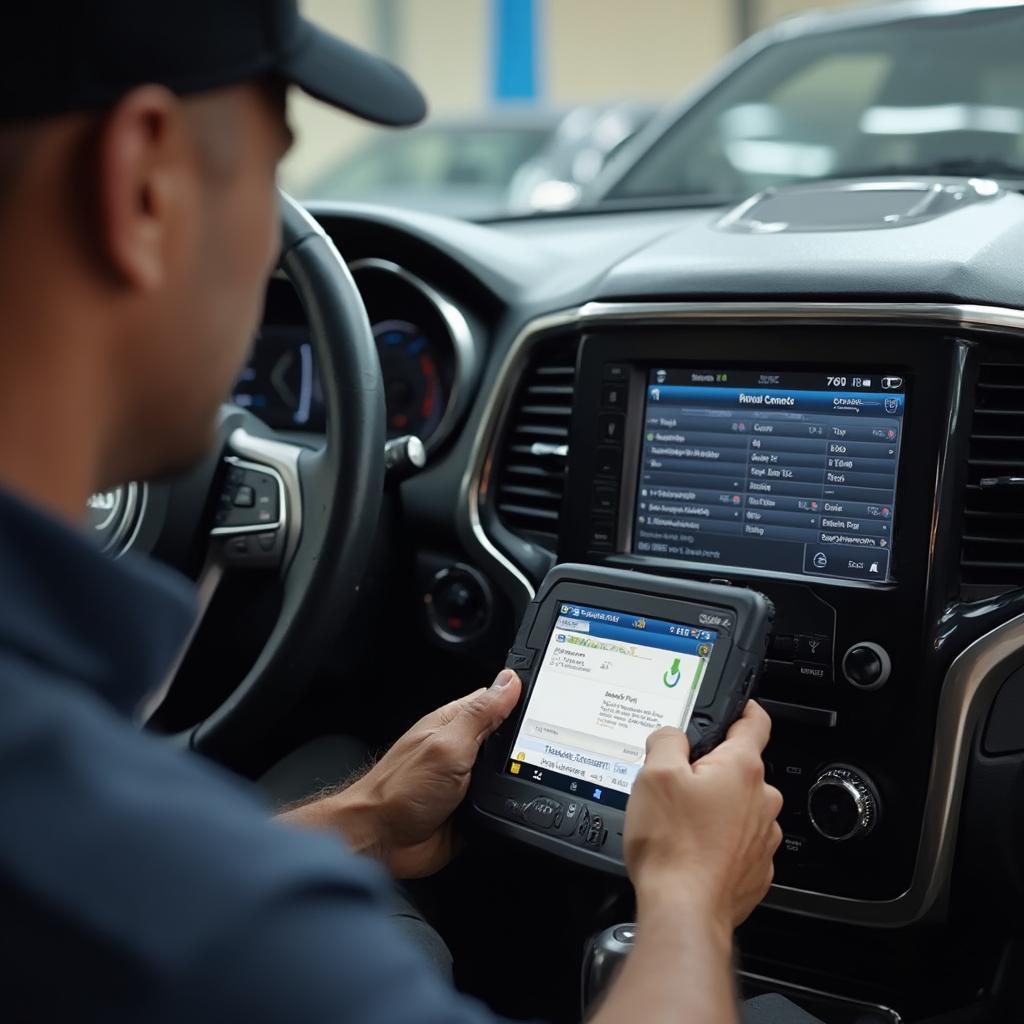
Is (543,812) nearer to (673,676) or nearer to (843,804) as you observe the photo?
(673,676)

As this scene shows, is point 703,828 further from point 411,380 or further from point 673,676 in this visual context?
Answer: point 411,380

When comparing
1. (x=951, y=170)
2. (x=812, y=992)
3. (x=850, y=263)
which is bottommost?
(x=812, y=992)

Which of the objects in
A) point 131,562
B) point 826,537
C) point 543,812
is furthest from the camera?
point 826,537

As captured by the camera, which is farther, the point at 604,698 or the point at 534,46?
the point at 534,46

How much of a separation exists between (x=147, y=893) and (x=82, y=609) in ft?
0.51

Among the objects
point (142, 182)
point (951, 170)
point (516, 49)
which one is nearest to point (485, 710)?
point (142, 182)

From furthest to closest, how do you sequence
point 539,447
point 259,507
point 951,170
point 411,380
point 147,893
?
point 951,170, point 411,380, point 539,447, point 259,507, point 147,893

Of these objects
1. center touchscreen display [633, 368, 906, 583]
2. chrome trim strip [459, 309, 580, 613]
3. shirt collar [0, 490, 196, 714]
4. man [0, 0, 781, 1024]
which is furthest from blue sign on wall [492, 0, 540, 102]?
shirt collar [0, 490, 196, 714]

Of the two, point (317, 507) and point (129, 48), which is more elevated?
point (129, 48)

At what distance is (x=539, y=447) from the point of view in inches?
68.1

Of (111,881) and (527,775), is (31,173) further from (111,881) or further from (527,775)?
(527,775)

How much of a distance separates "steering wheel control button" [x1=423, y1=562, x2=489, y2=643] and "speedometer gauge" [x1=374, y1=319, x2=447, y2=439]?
188 mm

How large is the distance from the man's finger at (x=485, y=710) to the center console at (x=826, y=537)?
244 mm

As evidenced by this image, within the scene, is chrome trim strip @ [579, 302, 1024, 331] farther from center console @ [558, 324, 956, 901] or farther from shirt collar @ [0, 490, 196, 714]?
shirt collar @ [0, 490, 196, 714]
